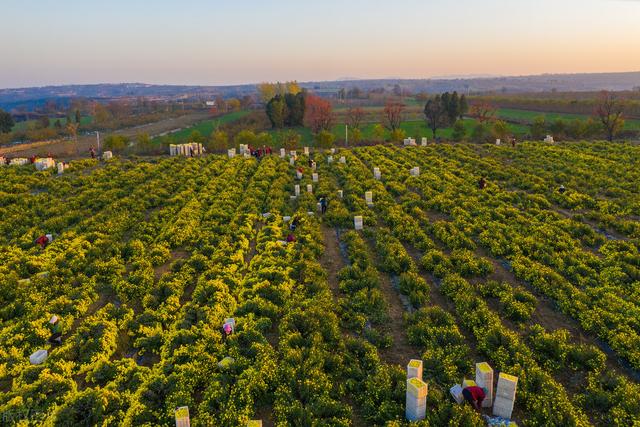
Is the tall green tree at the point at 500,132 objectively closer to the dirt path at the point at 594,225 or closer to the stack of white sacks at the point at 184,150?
the dirt path at the point at 594,225

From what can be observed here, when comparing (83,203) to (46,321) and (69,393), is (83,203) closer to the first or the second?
(46,321)

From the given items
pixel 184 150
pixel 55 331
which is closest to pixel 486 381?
pixel 55 331

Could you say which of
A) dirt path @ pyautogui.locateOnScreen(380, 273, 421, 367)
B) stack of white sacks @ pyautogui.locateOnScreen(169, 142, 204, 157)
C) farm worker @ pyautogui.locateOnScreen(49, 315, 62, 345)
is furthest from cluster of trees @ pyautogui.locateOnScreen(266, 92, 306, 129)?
farm worker @ pyautogui.locateOnScreen(49, 315, 62, 345)

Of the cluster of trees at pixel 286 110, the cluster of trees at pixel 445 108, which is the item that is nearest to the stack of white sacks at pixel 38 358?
the cluster of trees at pixel 445 108

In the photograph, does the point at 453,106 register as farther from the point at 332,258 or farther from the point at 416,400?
the point at 416,400

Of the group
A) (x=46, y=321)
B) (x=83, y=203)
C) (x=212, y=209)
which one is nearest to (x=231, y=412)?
(x=46, y=321)

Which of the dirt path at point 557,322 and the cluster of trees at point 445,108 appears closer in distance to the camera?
the dirt path at point 557,322

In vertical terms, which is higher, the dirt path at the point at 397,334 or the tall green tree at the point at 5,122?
the tall green tree at the point at 5,122
